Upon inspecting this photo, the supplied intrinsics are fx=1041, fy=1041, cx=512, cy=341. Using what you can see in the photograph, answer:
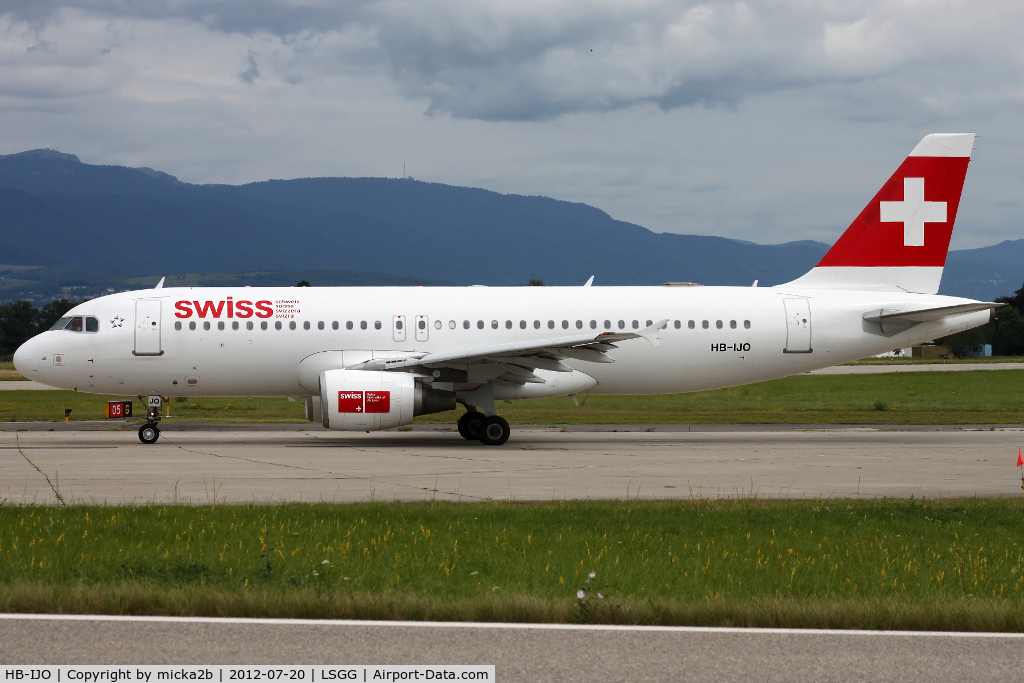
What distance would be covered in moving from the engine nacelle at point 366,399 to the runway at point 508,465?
2.10 ft

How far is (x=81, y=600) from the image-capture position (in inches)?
303

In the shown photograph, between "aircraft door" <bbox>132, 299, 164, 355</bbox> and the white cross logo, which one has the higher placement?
the white cross logo

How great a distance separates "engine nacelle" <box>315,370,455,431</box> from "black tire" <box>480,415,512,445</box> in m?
1.89

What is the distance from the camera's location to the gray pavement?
6012 millimetres

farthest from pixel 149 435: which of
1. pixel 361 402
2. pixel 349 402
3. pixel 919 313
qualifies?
pixel 919 313

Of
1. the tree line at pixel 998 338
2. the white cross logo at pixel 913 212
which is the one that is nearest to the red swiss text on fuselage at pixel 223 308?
the white cross logo at pixel 913 212

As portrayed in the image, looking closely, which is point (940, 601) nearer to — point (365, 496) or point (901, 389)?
point (365, 496)

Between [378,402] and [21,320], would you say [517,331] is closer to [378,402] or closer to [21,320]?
[378,402]

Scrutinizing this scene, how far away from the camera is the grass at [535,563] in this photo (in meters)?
7.58

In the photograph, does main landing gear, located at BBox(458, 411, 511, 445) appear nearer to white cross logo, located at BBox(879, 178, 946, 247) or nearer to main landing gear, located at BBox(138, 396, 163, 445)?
main landing gear, located at BBox(138, 396, 163, 445)

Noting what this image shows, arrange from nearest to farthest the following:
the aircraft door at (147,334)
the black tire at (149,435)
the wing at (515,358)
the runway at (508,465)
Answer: the runway at (508,465) < the wing at (515,358) < the black tire at (149,435) < the aircraft door at (147,334)

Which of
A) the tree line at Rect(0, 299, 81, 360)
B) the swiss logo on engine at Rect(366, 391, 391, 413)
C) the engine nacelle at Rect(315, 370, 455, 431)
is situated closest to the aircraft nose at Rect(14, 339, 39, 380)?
the engine nacelle at Rect(315, 370, 455, 431)

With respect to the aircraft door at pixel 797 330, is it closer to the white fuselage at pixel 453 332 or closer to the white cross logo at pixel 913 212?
the white fuselage at pixel 453 332

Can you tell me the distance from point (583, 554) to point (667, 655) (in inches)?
135
